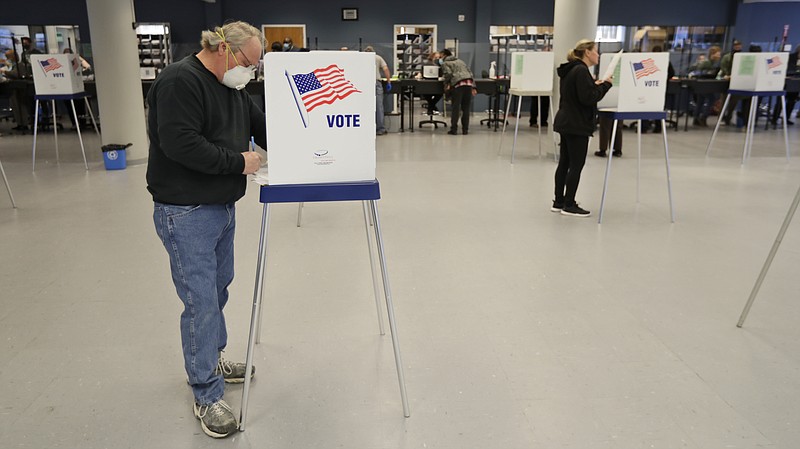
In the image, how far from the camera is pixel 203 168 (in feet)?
6.48

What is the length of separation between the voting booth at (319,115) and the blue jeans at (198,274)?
29 cm

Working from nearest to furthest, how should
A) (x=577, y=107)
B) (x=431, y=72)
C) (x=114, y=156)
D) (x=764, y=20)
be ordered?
(x=577, y=107)
(x=114, y=156)
(x=431, y=72)
(x=764, y=20)

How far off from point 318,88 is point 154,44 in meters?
15.1

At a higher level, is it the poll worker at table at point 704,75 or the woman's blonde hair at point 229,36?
the woman's blonde hair at point 229,36

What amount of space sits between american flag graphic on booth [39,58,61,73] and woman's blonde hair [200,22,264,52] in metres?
6.41

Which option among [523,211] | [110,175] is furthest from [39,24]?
[523,211]

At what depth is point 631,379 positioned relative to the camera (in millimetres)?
2582

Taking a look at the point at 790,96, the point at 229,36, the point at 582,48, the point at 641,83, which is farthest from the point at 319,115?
the point at 790,96

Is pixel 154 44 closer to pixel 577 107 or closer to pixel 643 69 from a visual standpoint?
pixel 577 107

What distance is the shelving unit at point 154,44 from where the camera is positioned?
1524cm

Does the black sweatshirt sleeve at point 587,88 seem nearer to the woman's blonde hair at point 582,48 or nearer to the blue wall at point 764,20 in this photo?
the woman's blonde hair at point 582,48

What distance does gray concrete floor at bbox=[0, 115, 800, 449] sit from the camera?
89.1 inches

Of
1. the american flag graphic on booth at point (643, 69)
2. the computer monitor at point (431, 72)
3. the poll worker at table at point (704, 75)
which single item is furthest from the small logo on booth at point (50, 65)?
the poll worker at table at point (704, 75)

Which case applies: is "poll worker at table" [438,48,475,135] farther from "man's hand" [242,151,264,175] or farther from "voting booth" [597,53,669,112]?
"man's hand" [242,151,264,175]
